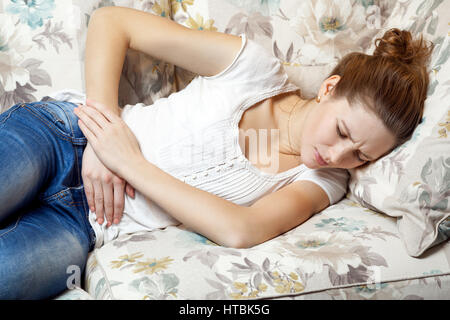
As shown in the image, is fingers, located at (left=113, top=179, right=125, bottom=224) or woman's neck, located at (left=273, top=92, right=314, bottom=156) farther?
woman's neck, located at (left=273, top=92, right=314, bottom=156)

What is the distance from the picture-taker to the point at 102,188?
1.11m

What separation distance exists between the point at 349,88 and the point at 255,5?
42cm

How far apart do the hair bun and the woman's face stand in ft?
0.62

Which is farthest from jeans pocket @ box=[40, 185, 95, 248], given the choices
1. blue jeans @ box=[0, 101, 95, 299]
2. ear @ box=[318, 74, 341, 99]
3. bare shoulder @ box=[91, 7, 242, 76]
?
ear @ box=[318, 74, 341, 99]

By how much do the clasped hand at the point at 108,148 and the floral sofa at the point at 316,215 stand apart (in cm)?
11

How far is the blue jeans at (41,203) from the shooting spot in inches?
35.8

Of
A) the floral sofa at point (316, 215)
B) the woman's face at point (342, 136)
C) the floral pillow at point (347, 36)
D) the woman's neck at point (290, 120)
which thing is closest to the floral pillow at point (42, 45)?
the floral sofa at point (316, 215)

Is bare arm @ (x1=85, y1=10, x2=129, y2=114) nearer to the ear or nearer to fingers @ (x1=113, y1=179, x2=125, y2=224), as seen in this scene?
fingers @ (x1=113, y1=179, x2=125, y2=224)

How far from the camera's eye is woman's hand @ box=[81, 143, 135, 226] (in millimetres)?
1103

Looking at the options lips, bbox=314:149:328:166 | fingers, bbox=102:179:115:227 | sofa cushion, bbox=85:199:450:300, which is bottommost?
sofa cushion, bbox=85:199:450:300

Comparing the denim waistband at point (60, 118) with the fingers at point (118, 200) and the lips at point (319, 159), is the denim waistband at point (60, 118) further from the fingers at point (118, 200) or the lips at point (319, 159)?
the lips at point (319, 159)

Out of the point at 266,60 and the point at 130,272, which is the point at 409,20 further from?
the point at 130,272

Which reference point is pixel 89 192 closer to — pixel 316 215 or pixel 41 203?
pixel 41 203
